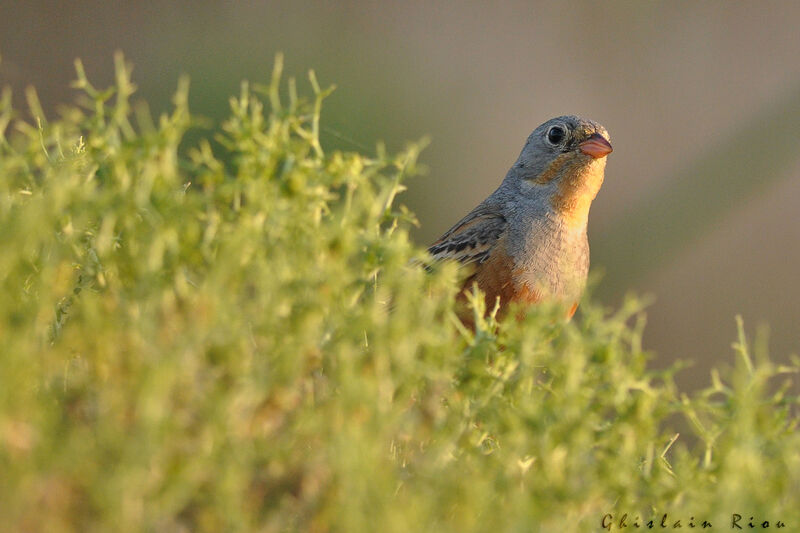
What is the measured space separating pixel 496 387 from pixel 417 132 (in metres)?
3.06

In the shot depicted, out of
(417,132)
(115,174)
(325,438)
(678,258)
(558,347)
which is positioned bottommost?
(325,438)

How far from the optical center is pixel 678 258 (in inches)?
170

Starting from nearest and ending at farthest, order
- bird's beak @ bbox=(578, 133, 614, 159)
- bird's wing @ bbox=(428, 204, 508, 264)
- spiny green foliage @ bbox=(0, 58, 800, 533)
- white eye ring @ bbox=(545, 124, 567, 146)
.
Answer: spiny green foliage @ bbox=(0, 58, 800, 533)
bird's wing @ bbox=(428, 204, 508, 264)
bird's beak @ bbox=(578, 133, 614, 159)
white eye ring @ bbox=(545, 124, 567, 146)

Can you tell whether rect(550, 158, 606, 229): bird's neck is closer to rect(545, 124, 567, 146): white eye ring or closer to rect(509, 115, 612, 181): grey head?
rect(509, 115, 612, 181): grey head

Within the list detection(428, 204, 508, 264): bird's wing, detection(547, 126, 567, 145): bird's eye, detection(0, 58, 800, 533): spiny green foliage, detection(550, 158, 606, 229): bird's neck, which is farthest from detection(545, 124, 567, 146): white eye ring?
detection(0, 58, 800, 533): spiny green foliage

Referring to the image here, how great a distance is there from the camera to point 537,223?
8.38 feet

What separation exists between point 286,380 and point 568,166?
210 cm

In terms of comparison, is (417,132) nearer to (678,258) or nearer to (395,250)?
(678,258)

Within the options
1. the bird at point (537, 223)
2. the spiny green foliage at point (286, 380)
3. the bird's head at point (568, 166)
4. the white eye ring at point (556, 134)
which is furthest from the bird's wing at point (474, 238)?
the spiny green foliage at point (286, 380)

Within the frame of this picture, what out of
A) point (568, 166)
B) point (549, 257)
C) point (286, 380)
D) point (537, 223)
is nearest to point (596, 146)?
point (568, 166)

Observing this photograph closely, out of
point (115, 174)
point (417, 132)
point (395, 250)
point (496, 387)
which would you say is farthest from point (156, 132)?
point (417, 132)

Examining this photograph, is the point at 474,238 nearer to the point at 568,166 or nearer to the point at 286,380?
the point at 568,166

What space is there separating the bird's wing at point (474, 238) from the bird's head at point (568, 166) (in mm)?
150

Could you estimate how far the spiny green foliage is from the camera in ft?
1.99
